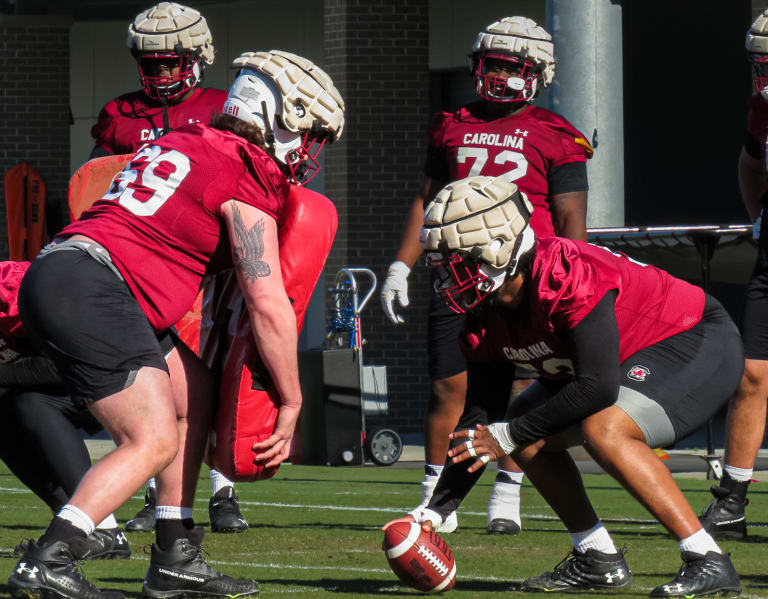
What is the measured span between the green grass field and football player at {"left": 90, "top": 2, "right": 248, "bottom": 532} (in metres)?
0.20

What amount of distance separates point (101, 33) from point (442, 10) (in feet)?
14.7

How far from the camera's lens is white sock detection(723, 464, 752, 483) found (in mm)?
7105

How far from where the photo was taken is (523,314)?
17.2 ft

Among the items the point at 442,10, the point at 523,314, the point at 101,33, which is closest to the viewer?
the point at 523,314

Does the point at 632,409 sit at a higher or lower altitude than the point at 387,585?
higher

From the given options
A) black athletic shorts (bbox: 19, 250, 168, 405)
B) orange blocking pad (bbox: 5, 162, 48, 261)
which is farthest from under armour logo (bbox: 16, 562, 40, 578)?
orange blocking pad (bbox: 5, 162, 48, 261)

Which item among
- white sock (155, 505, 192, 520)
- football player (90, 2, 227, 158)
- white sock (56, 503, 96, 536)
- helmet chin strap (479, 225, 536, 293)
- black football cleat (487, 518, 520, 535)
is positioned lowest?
black football cleat (487, 518, 520, 535)

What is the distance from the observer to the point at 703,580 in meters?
5.16

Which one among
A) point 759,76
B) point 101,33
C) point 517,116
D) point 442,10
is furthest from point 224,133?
point 101,33

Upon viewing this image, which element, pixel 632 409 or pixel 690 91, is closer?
pixel 632 409

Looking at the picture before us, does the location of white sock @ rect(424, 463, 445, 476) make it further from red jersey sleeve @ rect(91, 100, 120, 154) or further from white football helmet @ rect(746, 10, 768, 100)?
white football helmet @ rect(746, 10, 768, 100)

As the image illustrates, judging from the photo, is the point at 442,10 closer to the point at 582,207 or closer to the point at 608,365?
the point at 582,207

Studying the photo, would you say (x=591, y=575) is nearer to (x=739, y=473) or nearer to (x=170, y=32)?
(x=739, y=473)

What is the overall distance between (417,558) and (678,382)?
1.06 m
